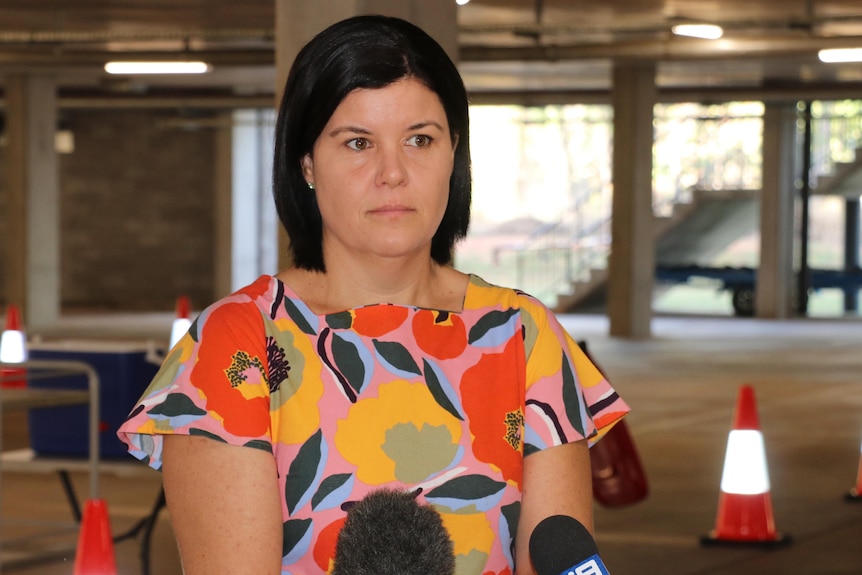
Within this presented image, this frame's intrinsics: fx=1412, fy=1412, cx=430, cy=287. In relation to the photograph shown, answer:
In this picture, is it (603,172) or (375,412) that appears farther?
(603,172)

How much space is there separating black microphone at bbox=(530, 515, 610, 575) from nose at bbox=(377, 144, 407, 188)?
508mm

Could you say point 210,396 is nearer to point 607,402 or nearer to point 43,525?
point 607,402

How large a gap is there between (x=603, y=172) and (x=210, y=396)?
86.5 ft

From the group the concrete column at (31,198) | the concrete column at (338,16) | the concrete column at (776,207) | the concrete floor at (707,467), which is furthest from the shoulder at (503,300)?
the concrete column at (776,207)

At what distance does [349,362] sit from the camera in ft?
5.33

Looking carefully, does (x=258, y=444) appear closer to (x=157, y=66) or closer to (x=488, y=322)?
(x=488, y=322)

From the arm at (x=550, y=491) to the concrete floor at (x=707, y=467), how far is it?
14.0 feet

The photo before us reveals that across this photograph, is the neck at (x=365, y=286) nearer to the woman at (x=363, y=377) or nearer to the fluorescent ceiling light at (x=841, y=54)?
the woman at (x=363, y=377)

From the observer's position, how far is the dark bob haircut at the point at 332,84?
162 cm

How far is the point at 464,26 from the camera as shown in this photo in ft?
49.6

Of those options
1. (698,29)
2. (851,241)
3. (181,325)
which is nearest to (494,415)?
(181,325)

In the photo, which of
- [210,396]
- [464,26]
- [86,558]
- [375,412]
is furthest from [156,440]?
[464,26]

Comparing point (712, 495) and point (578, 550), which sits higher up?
point (578, 550)

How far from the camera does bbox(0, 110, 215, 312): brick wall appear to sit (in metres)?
26.5
